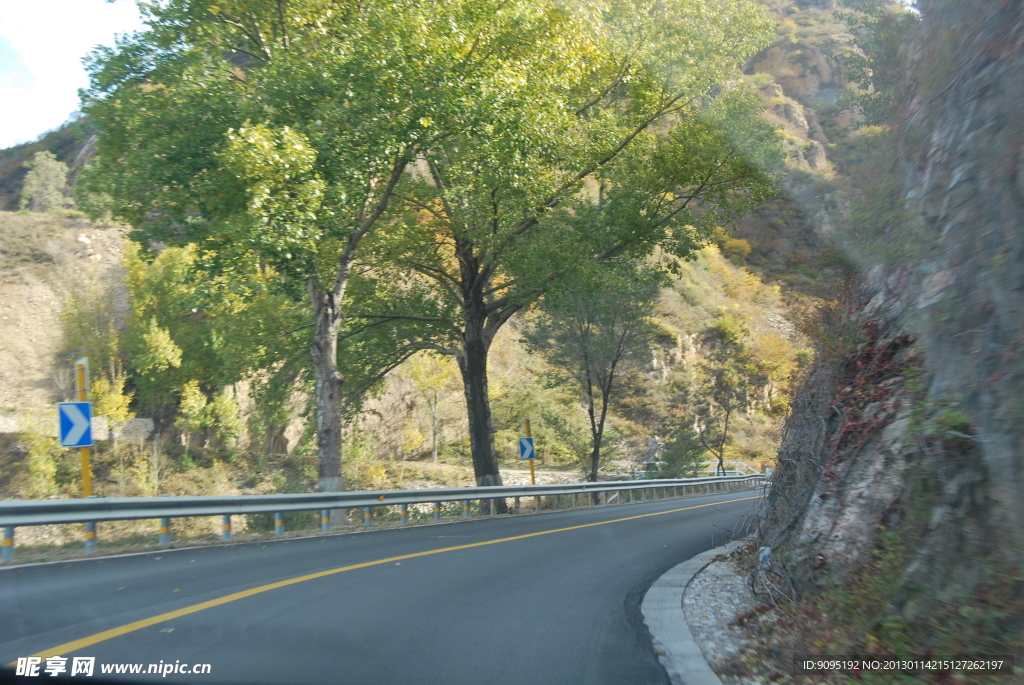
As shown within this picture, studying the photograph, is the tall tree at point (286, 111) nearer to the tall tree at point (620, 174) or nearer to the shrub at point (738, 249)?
the tall tree at point (620, 174)

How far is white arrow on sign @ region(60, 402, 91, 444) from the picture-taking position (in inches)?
460

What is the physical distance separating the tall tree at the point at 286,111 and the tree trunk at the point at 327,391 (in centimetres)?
187

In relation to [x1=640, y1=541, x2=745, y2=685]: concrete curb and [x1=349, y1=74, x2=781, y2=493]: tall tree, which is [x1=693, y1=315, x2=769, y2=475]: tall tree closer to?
[x1=349, y1=74, x2=781, y2=493]: tall tree

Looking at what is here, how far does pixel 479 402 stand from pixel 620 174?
24.0ft

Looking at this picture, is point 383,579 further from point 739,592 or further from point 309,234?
point 309,234

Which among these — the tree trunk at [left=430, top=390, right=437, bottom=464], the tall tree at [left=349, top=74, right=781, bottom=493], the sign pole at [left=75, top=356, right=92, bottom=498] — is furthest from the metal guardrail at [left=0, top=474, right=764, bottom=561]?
the tree trunk at [left=430, top=390, right=437, bottom=464]

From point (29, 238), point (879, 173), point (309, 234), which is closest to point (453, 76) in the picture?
point (309, 234)

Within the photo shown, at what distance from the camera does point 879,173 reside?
338 inches

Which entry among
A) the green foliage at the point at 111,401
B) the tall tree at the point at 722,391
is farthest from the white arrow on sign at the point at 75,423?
the tall tree at the point at 722,391

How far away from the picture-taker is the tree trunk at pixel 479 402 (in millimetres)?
21750

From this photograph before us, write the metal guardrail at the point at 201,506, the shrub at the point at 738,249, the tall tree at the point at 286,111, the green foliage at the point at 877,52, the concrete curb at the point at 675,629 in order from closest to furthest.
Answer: the concrete curb at the point at 675,629, the metal guardrail at the point at 201,506, the tall tree at the point at 286,111, the green foliage at the point at 877,52, the shrub at the point at 738,249

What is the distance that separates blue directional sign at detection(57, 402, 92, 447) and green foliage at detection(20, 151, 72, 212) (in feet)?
200

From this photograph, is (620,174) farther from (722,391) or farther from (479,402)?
(722,391)

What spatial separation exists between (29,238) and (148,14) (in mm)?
46817
